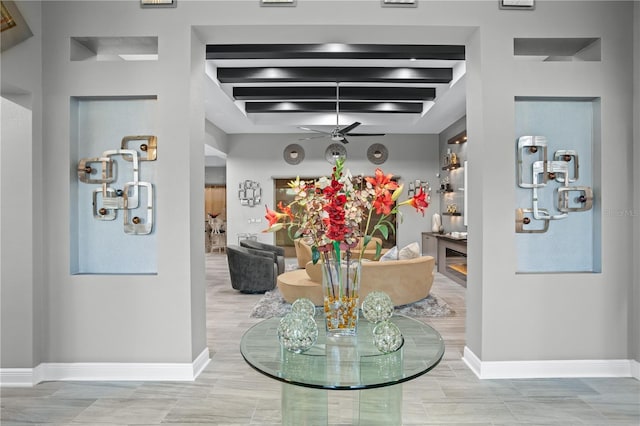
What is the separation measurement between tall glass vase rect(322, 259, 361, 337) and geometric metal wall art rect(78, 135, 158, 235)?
1761 millimetres

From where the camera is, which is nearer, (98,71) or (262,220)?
(98,71)

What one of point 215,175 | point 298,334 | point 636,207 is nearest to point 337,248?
point 298,334

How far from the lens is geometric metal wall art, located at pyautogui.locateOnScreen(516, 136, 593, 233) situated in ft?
9.69

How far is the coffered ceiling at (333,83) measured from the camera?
4.32 m

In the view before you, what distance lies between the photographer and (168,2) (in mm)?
2857

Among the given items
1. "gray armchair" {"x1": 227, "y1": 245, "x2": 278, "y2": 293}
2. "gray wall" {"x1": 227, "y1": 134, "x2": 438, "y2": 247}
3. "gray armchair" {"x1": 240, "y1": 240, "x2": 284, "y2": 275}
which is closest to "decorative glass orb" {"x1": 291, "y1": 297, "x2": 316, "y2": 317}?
"gray armchair" {"x1": 227, "y1": 245, "x2": 278, "y2": 293}

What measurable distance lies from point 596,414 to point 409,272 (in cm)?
228

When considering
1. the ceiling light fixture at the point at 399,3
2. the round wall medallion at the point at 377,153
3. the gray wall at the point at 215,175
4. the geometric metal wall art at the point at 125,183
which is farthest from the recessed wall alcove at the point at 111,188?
the gray wall at the point at 215,175

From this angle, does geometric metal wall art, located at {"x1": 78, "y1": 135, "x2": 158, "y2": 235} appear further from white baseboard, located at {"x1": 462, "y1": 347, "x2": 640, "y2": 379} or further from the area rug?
white baseboard, located at {"x1": 462, "y1": 347, "x2": 640, "y2": 379}

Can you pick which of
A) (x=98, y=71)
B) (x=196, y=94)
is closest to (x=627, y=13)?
(x=196, y=94)

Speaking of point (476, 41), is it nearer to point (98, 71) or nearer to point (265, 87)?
point (98, 71)

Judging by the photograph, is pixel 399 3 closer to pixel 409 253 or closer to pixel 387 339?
pixel 387 339

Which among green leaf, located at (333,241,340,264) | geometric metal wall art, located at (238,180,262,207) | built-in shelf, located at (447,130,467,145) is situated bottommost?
green leaf, located at (333,241,340,264)

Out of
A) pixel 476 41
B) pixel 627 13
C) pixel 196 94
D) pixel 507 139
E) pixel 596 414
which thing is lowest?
pixel 596 414
